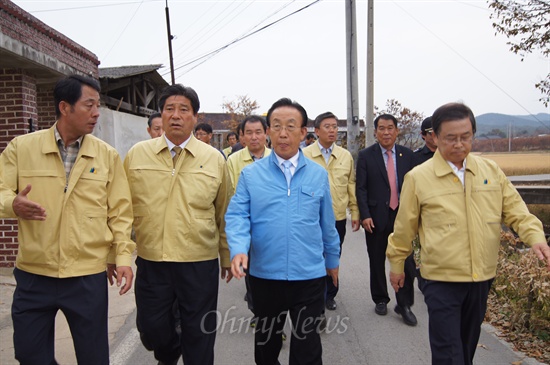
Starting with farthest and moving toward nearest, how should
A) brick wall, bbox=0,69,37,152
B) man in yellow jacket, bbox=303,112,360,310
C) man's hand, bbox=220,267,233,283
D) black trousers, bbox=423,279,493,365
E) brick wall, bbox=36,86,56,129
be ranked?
brick wall, bbox=36,86,56,129
brick wall, bbox=0,69,37,152
man in yellow jacket, bbox=303,112,360,310
man's hand, bbox=220,267,233,283
black trousers, bbox=423,279,493,365

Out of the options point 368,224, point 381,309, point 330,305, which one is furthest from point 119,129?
point 381,309

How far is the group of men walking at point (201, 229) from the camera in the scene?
8.83ft

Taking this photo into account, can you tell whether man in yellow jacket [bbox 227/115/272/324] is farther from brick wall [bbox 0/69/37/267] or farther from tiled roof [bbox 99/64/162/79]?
tiled roof [bbox 99/64/162/79]

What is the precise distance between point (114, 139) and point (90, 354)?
7579 mm

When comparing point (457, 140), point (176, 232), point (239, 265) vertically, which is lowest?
point (239, 265)

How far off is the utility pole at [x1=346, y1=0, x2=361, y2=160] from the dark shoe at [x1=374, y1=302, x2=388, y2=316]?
265 inches

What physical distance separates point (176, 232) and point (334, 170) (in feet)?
8.40

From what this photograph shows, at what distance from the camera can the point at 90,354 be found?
274 cm

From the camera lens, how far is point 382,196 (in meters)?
4.98

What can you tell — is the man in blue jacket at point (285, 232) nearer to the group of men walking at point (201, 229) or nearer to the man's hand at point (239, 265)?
the group of men walking at point (201, 229)

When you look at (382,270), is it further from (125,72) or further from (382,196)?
(125,72)

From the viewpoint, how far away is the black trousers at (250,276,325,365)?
3008 mm

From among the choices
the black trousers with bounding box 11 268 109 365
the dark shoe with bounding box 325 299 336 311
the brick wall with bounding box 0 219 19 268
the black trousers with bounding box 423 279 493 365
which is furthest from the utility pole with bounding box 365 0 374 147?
the black trousers with bounding box 11 268 109 365

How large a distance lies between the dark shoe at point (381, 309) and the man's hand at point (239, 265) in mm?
2929
